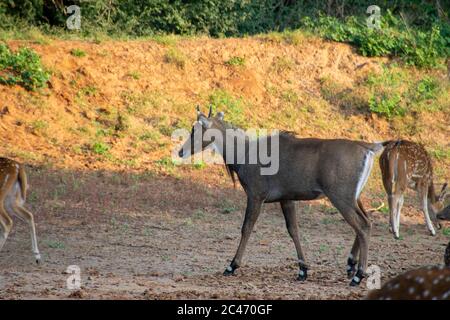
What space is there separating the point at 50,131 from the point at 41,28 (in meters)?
3.98

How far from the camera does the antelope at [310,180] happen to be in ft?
40.0

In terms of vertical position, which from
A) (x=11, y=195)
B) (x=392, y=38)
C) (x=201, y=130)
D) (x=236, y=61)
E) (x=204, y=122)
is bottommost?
(x=11, y=195)

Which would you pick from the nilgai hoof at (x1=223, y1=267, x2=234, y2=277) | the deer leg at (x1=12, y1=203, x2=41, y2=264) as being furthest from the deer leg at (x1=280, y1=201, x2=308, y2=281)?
the deer leg at (x1=12, y1=203, x2=41, y2=264)

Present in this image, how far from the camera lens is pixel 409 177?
16844 millimetres

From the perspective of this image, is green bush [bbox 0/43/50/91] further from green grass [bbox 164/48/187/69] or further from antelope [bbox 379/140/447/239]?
antelope [bbox 379/140/447/239]

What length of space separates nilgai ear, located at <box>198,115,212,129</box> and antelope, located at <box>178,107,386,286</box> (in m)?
0.38

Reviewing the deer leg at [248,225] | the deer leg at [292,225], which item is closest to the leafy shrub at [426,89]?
the deer leg at [292,225]

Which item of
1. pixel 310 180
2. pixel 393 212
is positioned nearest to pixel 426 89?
pixel 393 212

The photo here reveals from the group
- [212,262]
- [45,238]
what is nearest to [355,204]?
[212,262]

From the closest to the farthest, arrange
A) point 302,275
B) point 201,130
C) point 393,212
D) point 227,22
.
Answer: point 302,275 → point 201,130 → point 393,212 → point 227,22

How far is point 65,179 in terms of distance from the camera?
1688 centimetres

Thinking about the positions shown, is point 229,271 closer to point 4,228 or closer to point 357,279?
point 357,279

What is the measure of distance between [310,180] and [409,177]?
489 centimetres

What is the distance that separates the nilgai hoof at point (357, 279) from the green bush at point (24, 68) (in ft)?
30.9
